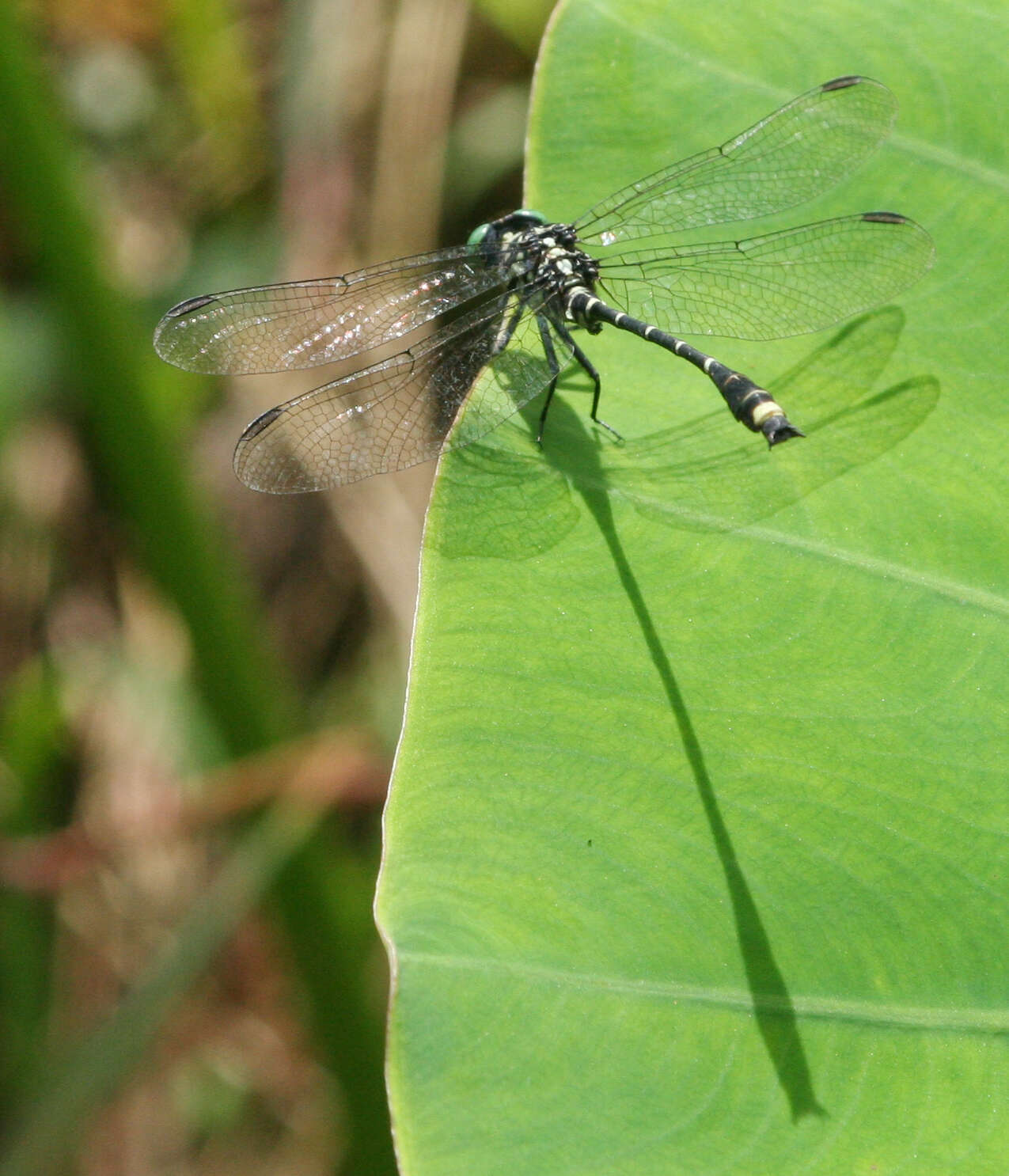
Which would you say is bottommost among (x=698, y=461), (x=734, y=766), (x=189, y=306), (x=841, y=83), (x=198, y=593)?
(x=198, y=593)

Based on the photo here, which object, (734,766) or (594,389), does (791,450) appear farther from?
(734,766)

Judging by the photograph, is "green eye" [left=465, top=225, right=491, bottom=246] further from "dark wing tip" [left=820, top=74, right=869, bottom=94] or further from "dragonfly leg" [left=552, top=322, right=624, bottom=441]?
"dark wing tip" [left=820, top=74, right=869, bottom=94]

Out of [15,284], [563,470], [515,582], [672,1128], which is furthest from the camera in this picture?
[15,284]

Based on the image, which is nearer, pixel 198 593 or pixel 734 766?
pixel 734 766

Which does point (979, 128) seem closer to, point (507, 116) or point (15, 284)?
point (507, 116)

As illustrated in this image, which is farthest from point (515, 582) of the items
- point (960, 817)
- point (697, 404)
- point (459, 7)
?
point (459, 7)

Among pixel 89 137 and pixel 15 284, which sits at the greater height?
pixel 89 137

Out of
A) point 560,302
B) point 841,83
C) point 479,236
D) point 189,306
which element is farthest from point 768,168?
point 189,306
